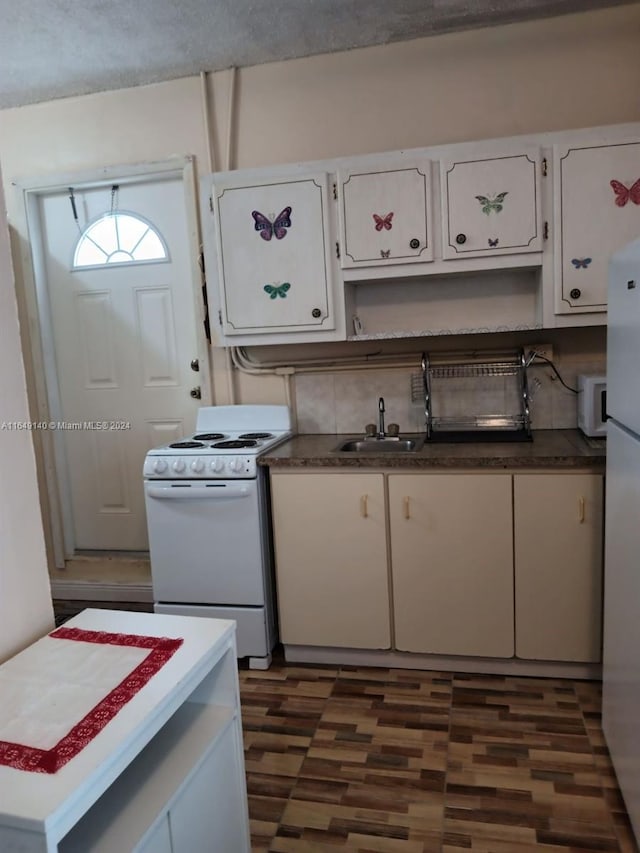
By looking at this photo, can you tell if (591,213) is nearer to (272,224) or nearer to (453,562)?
(272,224)

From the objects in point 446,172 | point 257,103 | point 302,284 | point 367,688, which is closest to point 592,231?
point 446,172

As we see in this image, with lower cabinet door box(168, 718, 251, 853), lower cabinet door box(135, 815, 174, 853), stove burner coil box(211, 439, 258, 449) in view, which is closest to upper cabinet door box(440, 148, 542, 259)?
stove burner coil box(211, 439, 258, 449)

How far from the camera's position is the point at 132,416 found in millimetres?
3506

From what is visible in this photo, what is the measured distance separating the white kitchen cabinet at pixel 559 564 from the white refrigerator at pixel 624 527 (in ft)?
1.26

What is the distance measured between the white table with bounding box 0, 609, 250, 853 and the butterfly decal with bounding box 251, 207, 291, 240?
1.78 metres

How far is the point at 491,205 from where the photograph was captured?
2.52 meters

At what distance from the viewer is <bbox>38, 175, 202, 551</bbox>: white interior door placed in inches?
131

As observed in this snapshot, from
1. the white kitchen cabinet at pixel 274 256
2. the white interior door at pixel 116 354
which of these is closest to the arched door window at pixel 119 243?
the white interior door at pixel 116 354

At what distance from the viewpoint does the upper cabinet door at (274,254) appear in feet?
8.89

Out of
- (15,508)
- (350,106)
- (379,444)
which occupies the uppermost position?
(350,106)

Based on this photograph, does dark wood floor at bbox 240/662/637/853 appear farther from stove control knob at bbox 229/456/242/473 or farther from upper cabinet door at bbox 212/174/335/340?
upper cabinet door at bbox 212/174/335/340

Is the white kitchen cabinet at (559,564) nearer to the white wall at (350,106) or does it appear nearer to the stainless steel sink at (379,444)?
the stainless steel sink at (379,444)

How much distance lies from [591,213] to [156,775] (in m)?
2.36

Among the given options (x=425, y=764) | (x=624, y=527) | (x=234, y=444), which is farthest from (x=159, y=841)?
(x=234, y=444)
